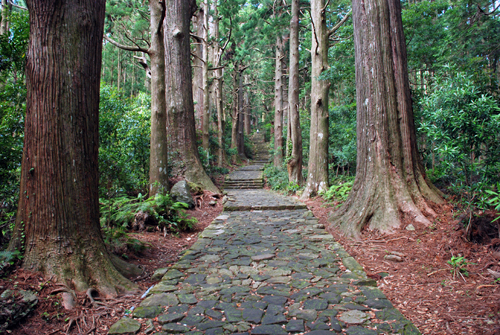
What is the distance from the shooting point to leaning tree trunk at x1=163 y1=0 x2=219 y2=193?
10.8 meters

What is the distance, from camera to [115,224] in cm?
577

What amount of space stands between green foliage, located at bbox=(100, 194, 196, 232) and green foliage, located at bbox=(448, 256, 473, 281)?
4.99 metres

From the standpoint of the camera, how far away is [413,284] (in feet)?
11.5

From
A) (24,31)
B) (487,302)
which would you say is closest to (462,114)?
(487,302)

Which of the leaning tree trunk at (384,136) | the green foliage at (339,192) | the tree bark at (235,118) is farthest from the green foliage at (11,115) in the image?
the tree bark at (235,118)

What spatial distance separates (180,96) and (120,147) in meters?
4.52

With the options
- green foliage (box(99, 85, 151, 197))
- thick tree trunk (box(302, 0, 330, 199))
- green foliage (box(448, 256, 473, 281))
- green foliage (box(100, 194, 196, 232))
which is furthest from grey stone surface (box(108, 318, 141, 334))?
thick tree trunk (box(302, 0, 330, 199))

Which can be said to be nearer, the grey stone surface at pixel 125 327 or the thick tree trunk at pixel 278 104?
the grey stone surface at pixel 125 327

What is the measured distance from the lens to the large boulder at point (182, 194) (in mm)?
8727

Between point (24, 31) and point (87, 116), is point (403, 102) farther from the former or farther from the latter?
point (24, 31)

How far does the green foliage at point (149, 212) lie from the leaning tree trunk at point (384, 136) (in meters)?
3.49

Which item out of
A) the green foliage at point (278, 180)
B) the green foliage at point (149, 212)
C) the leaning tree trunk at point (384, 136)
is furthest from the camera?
the green foliage at point (278, 180)

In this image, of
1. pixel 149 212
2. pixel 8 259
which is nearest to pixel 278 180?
pixel 149 212

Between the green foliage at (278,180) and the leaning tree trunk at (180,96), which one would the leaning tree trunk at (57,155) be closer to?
the leaning tree trunk at (180,96)
